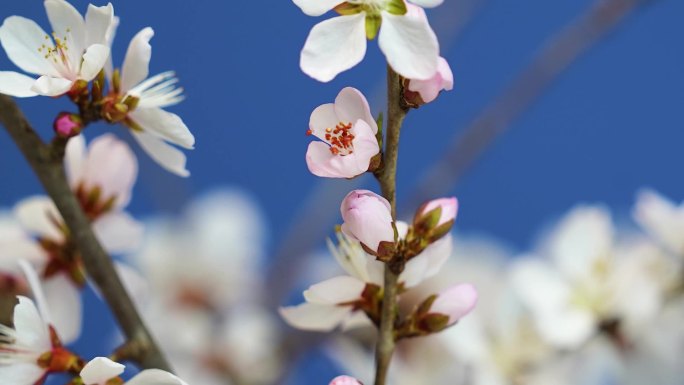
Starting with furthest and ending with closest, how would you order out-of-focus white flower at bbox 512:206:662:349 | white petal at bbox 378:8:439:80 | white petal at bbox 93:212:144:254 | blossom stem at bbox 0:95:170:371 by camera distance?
out-of-focus white flower at bbox 512:206:662:349, white petal at bbox 93:212:144:254, blossom stem at bbox 0:95:170:371, white petal at bbox 378:8:439:80

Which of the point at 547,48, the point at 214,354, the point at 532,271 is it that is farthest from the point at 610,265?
the point at 214,354

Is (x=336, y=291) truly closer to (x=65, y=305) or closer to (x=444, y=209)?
(x=444, y=209)

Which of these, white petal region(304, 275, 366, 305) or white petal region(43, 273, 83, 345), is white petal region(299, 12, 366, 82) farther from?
white petal region(43, 273, 83, 345)

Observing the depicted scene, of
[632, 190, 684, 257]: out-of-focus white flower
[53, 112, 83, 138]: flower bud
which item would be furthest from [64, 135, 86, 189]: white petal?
[632, 190, 684, 257]: out-of-focus white flower

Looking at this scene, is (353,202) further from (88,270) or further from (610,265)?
(610,265)

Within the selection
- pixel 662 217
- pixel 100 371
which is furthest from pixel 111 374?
pixel 662 217

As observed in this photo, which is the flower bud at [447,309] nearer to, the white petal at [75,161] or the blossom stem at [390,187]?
the blossom stem at [390,187]

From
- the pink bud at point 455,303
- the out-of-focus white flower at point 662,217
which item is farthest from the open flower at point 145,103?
the out-of-focus white flower at point 662,217
